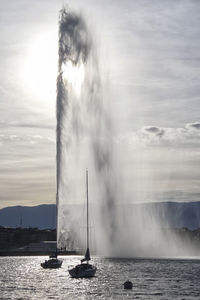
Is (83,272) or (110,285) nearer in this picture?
(110,285)

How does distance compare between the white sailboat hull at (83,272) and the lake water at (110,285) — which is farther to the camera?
the white sailboat hull at (83,272)

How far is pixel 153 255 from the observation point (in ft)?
445

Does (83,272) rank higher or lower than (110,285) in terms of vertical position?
higher

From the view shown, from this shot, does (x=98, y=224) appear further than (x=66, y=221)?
Yes

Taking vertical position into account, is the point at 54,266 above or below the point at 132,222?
below

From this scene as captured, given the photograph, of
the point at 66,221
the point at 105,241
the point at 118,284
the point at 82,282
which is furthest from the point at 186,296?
the point at 105,241

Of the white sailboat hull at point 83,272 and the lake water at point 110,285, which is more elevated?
the white sailboat hull at point 83,272

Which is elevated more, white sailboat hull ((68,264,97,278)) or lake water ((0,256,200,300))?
white sailboat hull ((68,264,97,278))

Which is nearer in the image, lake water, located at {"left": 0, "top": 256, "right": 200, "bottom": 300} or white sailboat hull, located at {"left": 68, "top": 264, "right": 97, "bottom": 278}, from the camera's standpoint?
lake water, located at {"left": 0, "top": 256, "right": 200, "bottom": 300}

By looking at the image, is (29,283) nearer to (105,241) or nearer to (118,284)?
(118,284)

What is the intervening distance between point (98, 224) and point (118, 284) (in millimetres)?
51838

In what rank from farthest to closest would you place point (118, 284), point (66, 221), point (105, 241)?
point (105, 241) < point (66, 221) < point (118, 284)

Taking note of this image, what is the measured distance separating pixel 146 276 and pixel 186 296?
22554 mm

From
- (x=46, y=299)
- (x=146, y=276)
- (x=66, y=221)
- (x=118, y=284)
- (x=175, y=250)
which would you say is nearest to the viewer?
(x=46, y=299)
